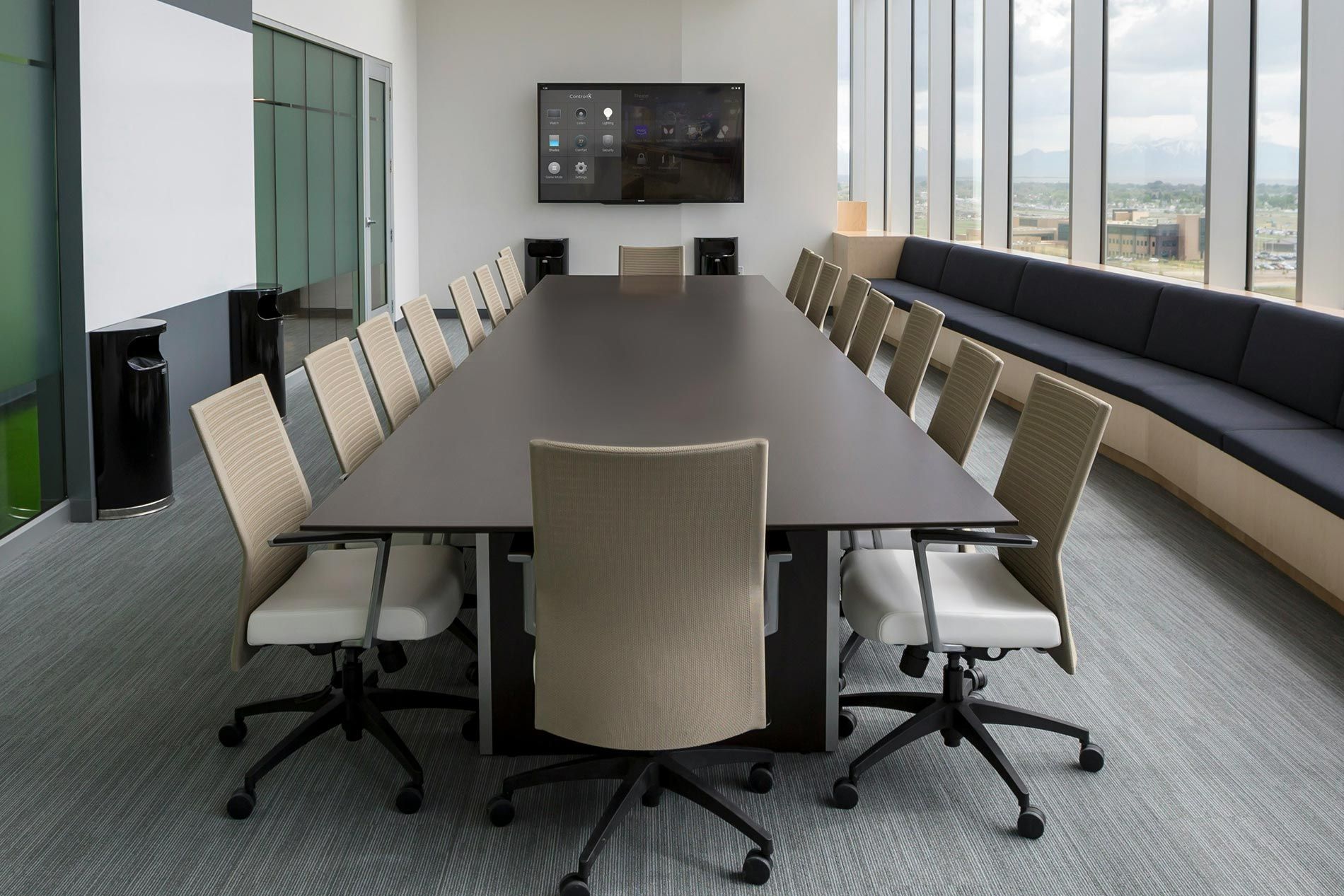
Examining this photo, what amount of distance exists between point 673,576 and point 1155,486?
13.6 ft

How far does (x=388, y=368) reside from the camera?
4242 millimetres

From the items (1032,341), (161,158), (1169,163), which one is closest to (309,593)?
(161,158)

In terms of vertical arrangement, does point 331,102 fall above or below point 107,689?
above

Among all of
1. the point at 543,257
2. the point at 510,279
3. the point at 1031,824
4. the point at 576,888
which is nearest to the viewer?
the point at 576,888

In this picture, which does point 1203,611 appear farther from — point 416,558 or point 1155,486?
point 416,558

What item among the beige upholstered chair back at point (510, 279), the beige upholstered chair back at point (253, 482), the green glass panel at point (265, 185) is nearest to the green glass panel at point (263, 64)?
the green glass panel at point (265, 185)

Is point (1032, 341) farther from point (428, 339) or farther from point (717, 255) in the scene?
point (717, 255)

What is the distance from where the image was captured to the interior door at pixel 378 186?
396 inches

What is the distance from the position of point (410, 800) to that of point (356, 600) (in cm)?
49

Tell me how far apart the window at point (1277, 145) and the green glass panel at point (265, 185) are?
5.83 metres

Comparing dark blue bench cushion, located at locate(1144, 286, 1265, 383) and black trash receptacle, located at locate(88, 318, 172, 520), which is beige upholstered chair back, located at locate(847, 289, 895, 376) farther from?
black trash receptacle, located at locate(88, 318, 172, 520)

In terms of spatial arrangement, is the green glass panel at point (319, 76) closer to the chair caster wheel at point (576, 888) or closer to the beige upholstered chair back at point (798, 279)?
the beige upholstered chair back at point (798, 279)

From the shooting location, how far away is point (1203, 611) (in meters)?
3.96

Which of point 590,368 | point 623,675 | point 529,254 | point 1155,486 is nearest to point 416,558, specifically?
point 623,675
